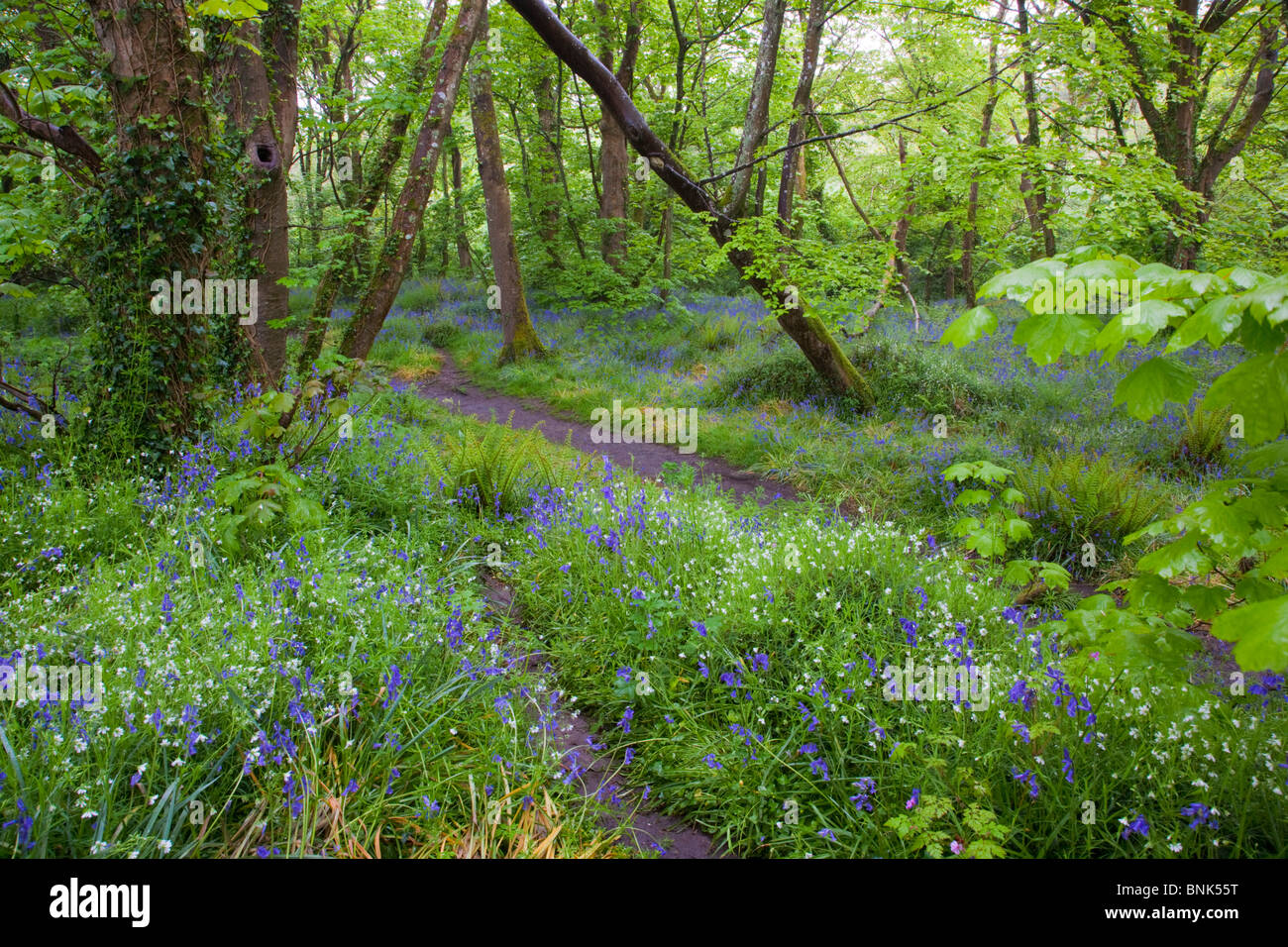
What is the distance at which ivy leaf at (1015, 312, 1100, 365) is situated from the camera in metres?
1.60

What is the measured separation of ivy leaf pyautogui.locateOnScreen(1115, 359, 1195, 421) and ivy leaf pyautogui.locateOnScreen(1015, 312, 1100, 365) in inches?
7.3

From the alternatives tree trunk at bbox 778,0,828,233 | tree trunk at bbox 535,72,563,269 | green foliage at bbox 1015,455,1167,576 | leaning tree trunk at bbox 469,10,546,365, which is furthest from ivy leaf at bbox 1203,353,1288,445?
tree trunk at bbox 535,72,563,269

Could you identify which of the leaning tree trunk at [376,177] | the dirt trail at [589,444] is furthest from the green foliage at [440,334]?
the leaning tree trunk at [376,177]

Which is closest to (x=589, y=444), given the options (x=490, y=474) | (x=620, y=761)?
(x=490, y=474)

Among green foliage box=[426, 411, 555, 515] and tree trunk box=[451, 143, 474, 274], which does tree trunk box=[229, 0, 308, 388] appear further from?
tree trunk box=[451, 143, 474, 274]

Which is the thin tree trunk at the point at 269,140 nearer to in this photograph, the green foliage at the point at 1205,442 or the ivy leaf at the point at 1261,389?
the ivy leaf at the point at 1261,389

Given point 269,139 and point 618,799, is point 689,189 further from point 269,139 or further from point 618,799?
point 618,799

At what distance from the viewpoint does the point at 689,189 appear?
8430 mm

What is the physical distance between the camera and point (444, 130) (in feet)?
28.4

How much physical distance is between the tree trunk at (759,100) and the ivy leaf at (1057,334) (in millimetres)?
7743

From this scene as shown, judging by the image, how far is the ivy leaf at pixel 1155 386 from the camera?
1689mm

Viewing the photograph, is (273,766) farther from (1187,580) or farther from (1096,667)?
(1187,580)

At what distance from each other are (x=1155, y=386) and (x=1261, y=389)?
21cm
